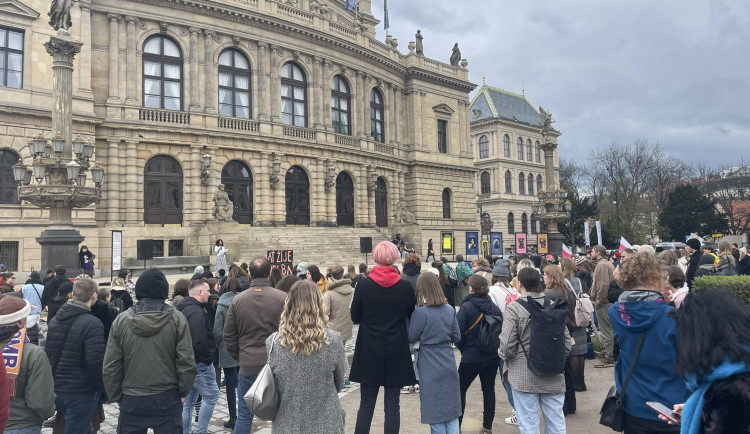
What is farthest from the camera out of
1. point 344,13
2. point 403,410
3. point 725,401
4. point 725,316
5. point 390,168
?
point 344,13

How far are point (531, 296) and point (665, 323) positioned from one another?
5.46ft

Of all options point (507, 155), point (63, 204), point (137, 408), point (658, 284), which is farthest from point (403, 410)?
point (507, 155)

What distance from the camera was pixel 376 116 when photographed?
138 ft

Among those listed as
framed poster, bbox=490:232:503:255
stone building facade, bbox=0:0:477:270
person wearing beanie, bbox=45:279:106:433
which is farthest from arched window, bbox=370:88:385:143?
person wearing beanie, bbox=45:279:106:433

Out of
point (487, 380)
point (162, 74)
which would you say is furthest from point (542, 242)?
point (162, 74)

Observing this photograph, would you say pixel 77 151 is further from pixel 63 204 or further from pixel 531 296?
pixel 531 296

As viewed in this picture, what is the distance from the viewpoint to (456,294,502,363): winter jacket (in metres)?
6.41

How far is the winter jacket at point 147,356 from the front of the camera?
4.68 metres

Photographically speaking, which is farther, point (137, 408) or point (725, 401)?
point (137, 408)

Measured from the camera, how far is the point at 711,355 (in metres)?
2.68

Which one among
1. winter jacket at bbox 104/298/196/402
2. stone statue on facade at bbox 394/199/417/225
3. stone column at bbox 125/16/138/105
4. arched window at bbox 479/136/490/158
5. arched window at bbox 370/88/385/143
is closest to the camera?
winter jacket at bbox 104/298/196/402

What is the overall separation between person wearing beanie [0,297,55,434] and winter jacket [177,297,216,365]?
1.79 m

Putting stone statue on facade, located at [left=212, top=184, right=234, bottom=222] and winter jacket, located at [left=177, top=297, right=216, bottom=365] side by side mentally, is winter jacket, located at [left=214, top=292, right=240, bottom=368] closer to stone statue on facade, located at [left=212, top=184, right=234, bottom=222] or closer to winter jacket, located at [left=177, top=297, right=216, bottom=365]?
winter jacket, located at [left=177, top=297, right=216, bottom=365]

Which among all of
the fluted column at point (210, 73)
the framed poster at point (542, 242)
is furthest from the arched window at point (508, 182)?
the fluted column at point (210, 73)
